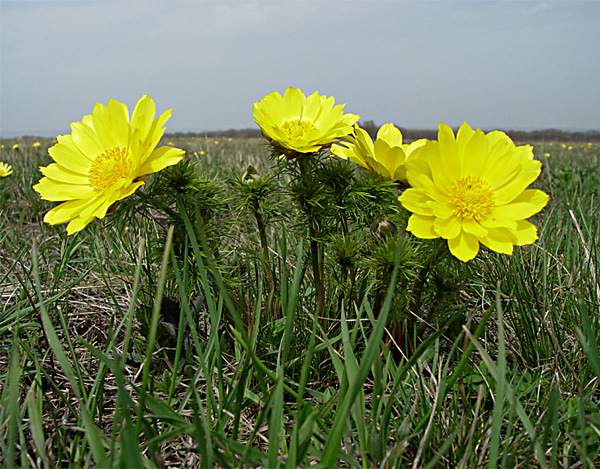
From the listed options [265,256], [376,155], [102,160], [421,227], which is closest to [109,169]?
[102,160]

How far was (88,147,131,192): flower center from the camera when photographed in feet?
4.33

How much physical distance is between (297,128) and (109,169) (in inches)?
24.2

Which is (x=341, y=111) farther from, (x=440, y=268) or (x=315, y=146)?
(x=440, y=268)

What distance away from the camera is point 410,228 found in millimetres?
1153

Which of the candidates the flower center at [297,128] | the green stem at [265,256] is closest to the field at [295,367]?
the green stem at [265,256]

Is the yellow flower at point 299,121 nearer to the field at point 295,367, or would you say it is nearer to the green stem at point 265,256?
the field at point 295,367

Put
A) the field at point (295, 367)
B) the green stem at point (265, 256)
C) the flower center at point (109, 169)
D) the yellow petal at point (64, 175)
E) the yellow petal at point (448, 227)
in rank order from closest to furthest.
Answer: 1. the field at point (295, 367)
2. the yellow petal at point (448, 227)
3. the flower center at point (109, 169)
4. the yellow petal at point (64, 175)
5. the green stem at point (265, 256)

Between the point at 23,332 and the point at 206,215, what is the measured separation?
100cm

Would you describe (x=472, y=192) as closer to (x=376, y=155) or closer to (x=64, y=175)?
(x=376, y=155)

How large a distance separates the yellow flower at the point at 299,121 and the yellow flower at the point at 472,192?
300 mm

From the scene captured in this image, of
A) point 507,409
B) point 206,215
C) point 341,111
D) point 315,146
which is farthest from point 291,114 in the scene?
point 507,409

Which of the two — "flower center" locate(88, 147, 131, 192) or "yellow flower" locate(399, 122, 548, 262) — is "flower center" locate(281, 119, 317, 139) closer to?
"yellow flower" locate(399, 122, 548, 262)

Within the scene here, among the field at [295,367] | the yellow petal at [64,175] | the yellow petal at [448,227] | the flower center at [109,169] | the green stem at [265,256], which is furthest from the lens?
the green stem at [265,256]

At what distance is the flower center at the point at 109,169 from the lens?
1.32m
